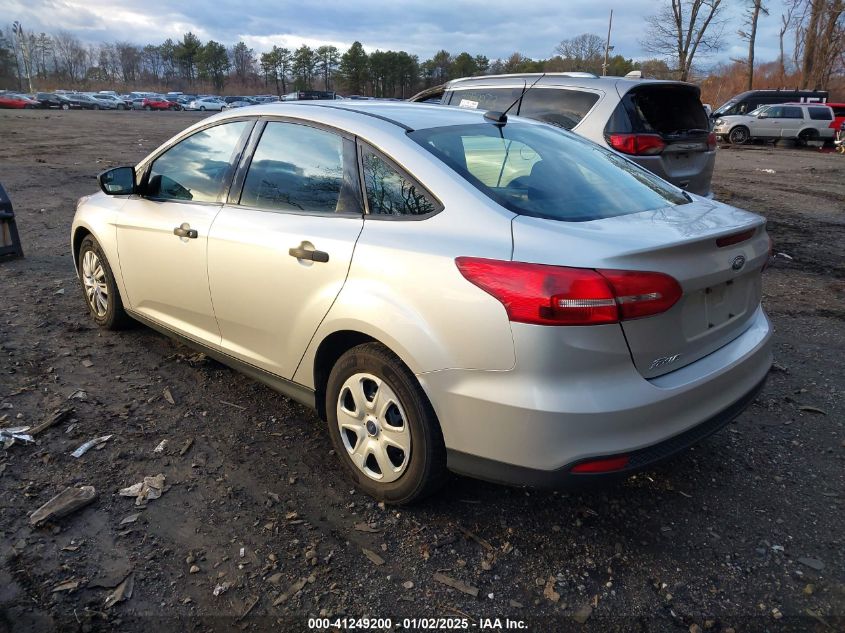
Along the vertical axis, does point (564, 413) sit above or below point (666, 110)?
below

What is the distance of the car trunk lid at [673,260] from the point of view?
225 cm

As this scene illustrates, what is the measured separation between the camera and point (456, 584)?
2430 millimetres

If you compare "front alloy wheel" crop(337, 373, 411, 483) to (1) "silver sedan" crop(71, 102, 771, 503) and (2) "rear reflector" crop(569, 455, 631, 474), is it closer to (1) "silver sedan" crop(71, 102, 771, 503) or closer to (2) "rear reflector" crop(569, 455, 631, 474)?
(1) "silver sedan" crop(71, 102, 771, 503)

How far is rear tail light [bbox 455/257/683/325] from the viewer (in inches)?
85.7

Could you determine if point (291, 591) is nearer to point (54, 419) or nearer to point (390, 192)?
point (390, 192)

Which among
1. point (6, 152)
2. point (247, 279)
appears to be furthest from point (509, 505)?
point (6, 152)

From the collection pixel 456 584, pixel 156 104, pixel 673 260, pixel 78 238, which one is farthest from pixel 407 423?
pixel 156 104

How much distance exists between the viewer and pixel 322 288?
9.34 feet

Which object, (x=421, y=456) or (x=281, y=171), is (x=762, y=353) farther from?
(x=281, y=171)

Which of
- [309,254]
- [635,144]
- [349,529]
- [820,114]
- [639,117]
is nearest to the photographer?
[349,529]

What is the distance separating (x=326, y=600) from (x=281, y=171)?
6.75 feet

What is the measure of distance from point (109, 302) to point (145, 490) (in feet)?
7.02

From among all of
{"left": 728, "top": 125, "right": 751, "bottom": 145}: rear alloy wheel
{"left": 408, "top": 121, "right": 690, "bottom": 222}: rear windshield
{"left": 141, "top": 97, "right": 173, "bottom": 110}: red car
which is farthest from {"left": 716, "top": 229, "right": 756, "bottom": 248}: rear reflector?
{"left": 141, "top": 97, "right": 173, "bottom": 110}: red car

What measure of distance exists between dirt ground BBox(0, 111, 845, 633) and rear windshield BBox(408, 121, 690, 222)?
4.31ft
